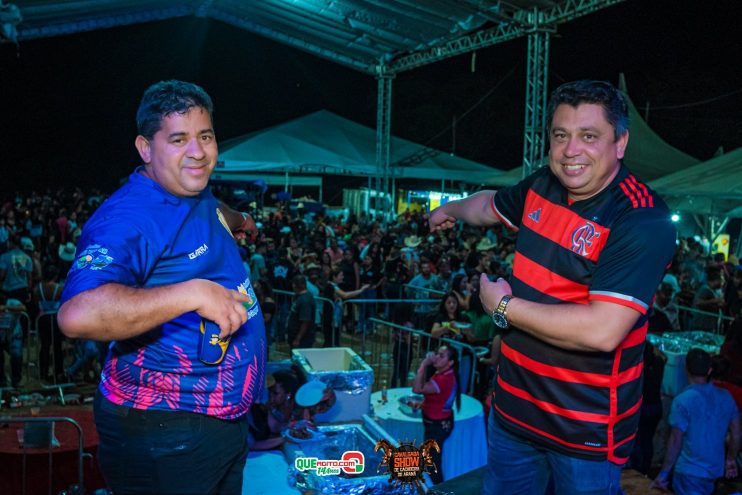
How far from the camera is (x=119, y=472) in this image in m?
1.61

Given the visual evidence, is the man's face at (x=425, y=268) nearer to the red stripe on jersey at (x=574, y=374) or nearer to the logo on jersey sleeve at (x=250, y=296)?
the red stripe on jersey at (x=574, y=374)

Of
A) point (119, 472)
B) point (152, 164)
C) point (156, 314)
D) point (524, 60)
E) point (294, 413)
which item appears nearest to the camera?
point (156, 314)

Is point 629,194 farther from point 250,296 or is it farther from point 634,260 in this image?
point 250,296

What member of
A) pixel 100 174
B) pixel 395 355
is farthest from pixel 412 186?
pixel 395 355

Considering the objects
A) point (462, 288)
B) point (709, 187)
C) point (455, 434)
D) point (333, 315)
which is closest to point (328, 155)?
point (709, 187)

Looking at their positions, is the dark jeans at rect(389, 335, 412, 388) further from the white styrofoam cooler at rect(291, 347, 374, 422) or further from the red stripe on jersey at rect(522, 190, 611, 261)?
the red stripe on jersey at rect(522, 190, 611, 261)

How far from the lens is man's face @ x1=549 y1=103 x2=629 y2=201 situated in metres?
1.91

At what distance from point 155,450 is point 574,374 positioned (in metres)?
1.25

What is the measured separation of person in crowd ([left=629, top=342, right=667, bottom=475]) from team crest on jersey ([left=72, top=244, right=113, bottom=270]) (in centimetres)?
544

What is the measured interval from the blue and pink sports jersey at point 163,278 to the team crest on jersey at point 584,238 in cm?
106

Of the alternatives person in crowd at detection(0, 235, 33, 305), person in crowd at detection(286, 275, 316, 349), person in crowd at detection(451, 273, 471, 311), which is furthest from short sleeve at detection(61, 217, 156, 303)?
person in crowd at detection(0, 235, 33, 305)

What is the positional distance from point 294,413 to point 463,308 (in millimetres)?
4417

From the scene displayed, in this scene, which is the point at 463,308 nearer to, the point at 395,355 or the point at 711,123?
the point at 395,355

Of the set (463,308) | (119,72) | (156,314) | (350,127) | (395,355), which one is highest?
(119,72)
